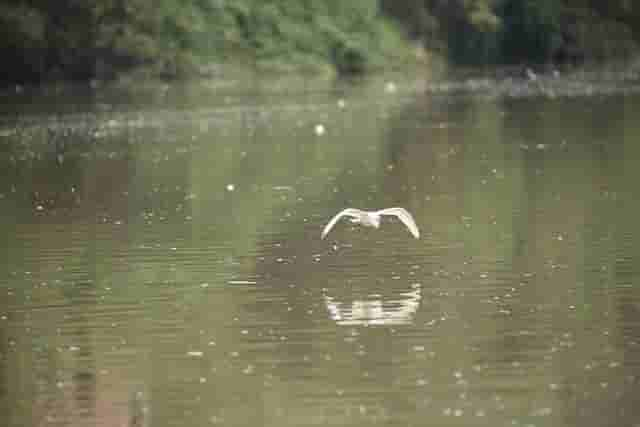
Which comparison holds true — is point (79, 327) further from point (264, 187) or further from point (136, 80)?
point (136, 80)

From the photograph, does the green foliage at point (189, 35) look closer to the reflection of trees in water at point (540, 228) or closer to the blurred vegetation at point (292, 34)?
the blurred vegetation at point (292, 34)

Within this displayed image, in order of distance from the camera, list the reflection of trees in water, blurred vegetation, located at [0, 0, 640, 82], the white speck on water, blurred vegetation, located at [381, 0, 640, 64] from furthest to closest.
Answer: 1. blurred vegetation, located at [381, 0, 640, 64]
2. blurred vegetation, located at [0, 0, 640, 82]
3. the white speck on water
4. the reflection of trees in water

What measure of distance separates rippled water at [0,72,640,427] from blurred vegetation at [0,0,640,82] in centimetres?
2954

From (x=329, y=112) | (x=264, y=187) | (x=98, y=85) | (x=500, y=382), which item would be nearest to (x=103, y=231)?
(x=264, y=187)

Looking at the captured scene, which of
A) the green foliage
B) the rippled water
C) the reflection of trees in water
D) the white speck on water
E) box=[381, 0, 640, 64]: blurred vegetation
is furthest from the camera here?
box=[381, 0, 640, 64]: blurred vegetation

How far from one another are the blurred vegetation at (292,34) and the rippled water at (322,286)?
96.9 feet

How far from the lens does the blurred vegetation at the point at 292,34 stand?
62406 mm

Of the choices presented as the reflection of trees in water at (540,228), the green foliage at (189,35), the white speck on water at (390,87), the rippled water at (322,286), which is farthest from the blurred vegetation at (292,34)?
the rippled water at (322,286)

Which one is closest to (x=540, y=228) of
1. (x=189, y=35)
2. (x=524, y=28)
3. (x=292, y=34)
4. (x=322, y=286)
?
(x=322, y=286)

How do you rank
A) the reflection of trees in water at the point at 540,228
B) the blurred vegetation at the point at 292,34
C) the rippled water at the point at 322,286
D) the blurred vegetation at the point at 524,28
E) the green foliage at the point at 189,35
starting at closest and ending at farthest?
1. the rippled water at the point at 322,286
2. the reflection of trees in water at the point at 540,228
3. the green foliage at the point at 189,35
4. the blurred vegetation at the point at 292,34
5. the blurred vegetation at the point at 524,28

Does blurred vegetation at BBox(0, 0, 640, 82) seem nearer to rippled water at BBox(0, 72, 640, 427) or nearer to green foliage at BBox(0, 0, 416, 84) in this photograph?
green foliage at BBox(0, 0, 416, 84)

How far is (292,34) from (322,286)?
56.4 m

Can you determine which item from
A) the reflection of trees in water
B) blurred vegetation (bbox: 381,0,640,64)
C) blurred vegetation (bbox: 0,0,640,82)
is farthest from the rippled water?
blurred vegetation (bbox: 381,0,640,64)

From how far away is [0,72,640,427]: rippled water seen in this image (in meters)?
11.5
